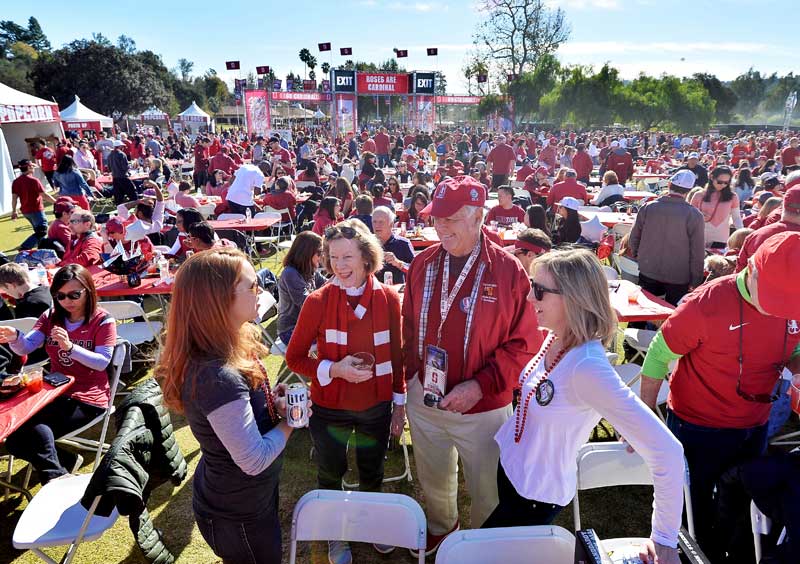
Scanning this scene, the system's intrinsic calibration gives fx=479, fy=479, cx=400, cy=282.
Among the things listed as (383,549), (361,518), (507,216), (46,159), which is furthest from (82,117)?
(361,518)

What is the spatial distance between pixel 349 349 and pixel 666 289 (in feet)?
12.5

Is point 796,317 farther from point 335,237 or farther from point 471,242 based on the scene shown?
point 335,237

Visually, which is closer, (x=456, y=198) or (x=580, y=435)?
(x=580, y=435)

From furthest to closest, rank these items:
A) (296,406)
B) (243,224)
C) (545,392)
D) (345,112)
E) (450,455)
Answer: (345,112) < (243,224) < (450,455) < (296,406) < (545,392)

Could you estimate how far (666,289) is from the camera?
4.88m

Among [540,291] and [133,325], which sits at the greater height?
[540,291]

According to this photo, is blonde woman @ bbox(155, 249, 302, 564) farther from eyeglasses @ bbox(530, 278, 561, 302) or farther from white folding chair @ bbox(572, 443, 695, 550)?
white folding chair @ bbox(572, 443, 695, 550)

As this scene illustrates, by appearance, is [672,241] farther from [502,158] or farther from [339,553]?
[502,158]

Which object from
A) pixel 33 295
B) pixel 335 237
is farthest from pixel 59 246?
pixel 335 237

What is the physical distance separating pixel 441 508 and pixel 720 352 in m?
1.64

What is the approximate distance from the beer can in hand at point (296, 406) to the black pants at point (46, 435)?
90.8 inches

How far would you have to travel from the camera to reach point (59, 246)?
6.73m

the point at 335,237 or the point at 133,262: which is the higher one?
the point at 335,237

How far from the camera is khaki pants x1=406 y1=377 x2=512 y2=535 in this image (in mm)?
2465
